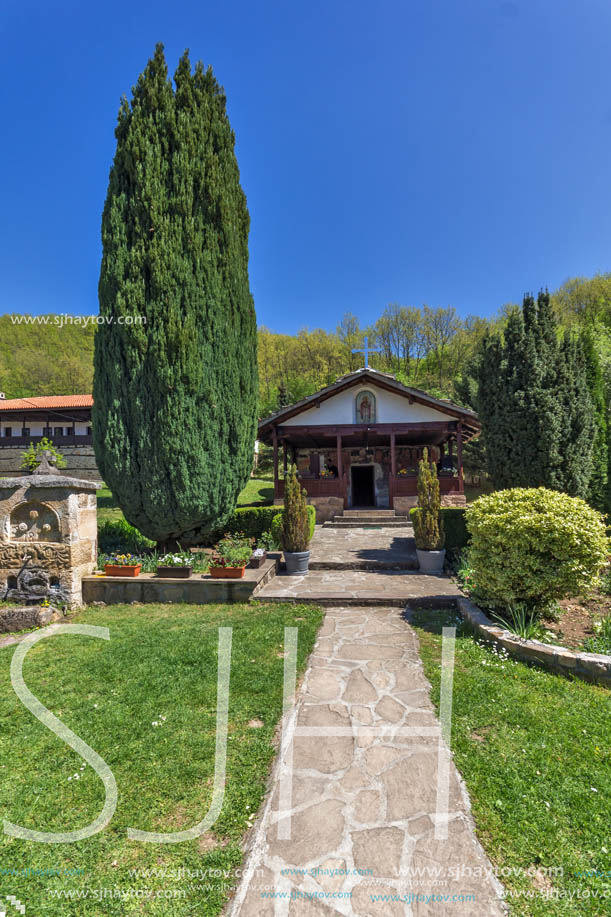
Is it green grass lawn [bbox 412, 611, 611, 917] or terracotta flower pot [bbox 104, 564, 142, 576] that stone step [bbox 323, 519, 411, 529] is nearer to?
terracotta flower pot [bbox 104, 564, 142, 576]

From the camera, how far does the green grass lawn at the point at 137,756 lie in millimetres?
2048

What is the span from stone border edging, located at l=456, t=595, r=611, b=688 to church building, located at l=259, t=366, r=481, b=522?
35.5 ft

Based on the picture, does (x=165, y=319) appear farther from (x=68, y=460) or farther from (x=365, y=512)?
(x=68, y=460)

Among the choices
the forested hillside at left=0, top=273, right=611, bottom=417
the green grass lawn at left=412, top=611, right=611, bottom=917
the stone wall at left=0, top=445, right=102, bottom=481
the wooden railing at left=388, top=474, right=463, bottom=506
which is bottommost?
the green grass lawn at left=412, top=611, right=611, bottom=917

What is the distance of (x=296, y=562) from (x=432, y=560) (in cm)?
286

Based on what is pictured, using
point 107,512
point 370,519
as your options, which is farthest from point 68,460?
point 370,519

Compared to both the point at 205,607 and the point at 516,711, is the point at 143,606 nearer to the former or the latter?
→ the point at 205,607

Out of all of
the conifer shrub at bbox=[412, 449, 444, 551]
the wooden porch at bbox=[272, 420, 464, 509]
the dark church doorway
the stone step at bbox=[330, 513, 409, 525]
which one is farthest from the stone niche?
the dark church doorway

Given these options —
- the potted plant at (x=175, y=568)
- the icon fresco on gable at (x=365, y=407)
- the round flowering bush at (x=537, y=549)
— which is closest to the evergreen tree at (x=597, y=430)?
the icon fresco on gable at (x=365, y=407)

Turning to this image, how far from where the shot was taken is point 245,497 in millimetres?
20766

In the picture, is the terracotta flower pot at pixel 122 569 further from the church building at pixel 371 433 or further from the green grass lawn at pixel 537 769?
the church building at pixel 371 433

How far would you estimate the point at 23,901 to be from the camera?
194 centimetres

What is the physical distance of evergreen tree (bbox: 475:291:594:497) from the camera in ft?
37.4

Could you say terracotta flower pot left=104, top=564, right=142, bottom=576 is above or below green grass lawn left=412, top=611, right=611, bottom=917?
above
